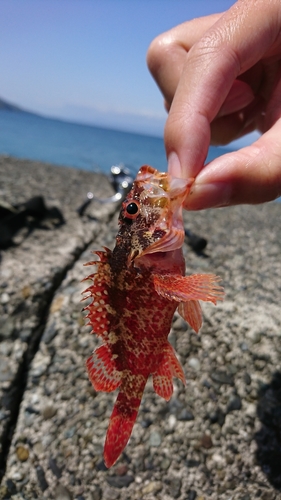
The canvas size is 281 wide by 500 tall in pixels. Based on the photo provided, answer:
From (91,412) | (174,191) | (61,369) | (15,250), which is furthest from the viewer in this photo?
(15,250)

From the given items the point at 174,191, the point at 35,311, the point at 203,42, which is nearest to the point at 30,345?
the point at 35,311

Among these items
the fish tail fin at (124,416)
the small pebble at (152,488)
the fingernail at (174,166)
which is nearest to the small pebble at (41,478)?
the small pebble at (152,488)

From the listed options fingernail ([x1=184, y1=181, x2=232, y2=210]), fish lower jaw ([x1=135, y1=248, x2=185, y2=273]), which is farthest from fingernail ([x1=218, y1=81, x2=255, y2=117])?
fish lower jaw ([x1=135, y1=248, x2=185, y2=273])

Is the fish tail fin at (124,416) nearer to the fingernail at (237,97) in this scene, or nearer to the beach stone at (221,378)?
the beach stone at (221,378)

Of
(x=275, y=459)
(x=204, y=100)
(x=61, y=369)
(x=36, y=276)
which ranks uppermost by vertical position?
(x=204, y=100)

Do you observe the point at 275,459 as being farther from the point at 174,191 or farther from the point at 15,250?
the point at 15,250

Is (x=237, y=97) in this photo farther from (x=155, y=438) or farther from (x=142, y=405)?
(x=155, y=438)
